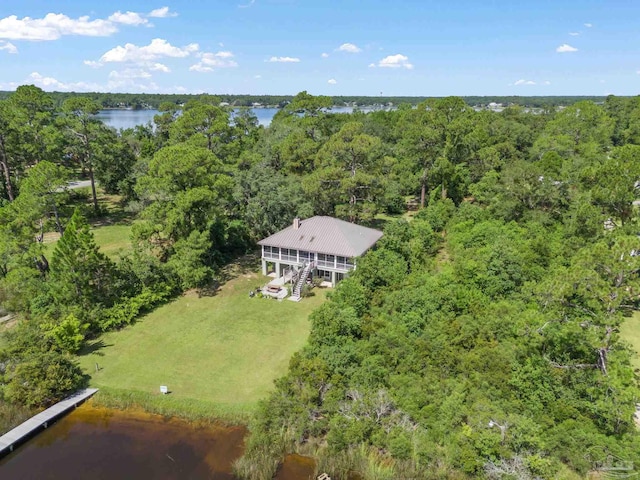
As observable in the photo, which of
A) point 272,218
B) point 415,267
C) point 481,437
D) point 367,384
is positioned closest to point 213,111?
point 272,218

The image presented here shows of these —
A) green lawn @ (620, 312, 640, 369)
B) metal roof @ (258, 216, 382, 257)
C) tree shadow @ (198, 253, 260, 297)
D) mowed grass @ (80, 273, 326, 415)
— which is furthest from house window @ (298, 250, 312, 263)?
green lawn @ (620, 312, 640, 369)

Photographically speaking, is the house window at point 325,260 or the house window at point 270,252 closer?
the house window at point 325,260

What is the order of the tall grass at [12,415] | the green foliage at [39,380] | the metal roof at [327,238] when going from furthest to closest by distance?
the metal roof at [327,238] < the green foliage at [39,380] < the tall grass at [12,415]

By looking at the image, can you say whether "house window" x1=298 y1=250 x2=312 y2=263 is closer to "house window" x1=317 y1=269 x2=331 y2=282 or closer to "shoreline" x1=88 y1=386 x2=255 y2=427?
"house window" x1=317 y1=269 x2=331 y2=282

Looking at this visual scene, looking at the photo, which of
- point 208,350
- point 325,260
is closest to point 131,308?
point 208,350

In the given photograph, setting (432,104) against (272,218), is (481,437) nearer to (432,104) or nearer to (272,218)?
(272,218)

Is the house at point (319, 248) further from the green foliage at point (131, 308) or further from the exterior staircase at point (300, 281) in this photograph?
the green foliage at point (131, 308)

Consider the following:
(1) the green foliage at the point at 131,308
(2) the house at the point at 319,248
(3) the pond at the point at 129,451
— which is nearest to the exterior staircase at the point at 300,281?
(2) the house at the point at 319,248
